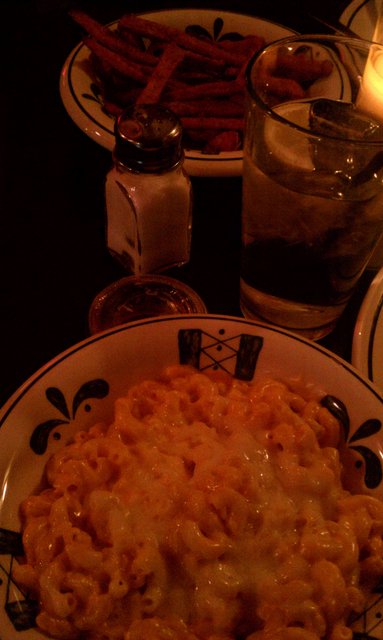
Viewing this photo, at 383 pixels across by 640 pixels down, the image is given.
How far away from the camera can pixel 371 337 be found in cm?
88

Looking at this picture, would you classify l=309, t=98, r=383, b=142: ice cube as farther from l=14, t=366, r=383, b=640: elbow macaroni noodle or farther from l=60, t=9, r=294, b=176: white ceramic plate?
l=14, t=366, r=383, b=640: elbow macaroni noodle

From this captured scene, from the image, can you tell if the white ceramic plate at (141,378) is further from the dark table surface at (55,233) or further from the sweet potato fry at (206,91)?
the sweet potato fry at (206,91)

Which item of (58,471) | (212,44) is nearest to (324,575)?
(58,471)

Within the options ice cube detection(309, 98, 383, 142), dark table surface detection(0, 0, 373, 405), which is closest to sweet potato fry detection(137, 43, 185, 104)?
dark table surface detection(0, 0, 373, 405)

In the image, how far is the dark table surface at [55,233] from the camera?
964 millimetres

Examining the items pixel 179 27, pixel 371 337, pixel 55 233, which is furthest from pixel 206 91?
pixel 371 337

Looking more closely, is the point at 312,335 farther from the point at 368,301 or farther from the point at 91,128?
the point at 91,128

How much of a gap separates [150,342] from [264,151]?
31 cm

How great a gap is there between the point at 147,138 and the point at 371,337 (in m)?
0.43

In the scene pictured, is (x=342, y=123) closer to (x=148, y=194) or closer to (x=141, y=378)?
(x=148, y=194)

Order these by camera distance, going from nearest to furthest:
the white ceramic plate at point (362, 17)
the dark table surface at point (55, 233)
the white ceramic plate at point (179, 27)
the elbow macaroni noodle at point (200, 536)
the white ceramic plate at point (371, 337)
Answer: the elbow macaroni noodle at point (200, 536) < the white ceramic plate at point (371, 337) < the dark table surface at point (55, 233) < the white ceramic plate at point (179, 27) < the white ceramic plate at point (362, 17)

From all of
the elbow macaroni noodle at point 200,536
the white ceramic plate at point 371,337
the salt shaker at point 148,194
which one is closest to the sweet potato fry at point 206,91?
the salt shaker at point 148,194

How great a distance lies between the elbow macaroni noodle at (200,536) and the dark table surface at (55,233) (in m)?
0.25

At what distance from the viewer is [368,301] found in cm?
93
